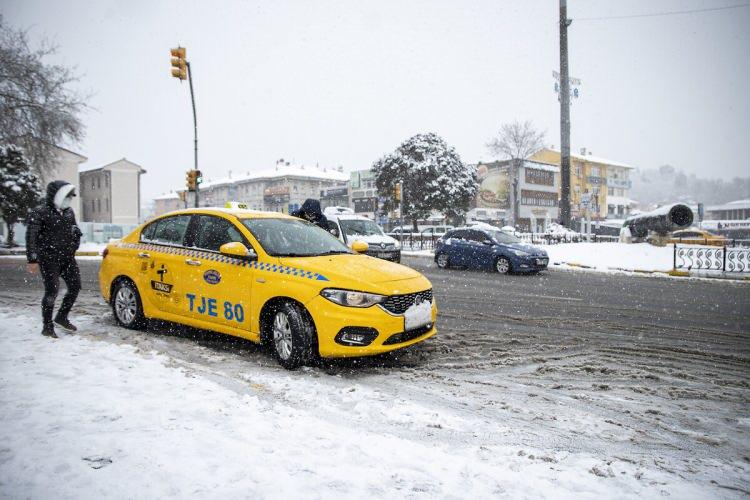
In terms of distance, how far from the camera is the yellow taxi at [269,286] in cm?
462

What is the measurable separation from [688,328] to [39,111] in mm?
26261

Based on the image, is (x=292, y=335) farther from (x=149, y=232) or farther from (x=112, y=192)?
(x=112, y=192)

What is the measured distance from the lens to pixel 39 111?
22.4 m

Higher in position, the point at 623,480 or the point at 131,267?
the point at 131,267

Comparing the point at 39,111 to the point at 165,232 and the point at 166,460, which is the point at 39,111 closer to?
the point at 165,232

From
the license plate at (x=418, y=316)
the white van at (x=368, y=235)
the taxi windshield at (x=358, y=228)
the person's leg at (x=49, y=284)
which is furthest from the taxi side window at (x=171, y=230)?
the taxi windshield at (x=358, y=228)

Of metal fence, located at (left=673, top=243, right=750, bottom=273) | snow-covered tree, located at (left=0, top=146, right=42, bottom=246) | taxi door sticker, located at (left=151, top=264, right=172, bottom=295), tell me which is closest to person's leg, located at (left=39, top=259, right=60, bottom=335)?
taxi door sticker, located at (left=151, top=264, right=172, bottom=295)

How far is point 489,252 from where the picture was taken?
1642 cm

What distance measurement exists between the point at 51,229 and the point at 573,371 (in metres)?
6.16

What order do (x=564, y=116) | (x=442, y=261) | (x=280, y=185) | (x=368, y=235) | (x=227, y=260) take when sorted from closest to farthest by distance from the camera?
(x=227, y=260) < (x=368, y=235) < (x=442, y=261) < (x=564, y=116) < (x=280, y=185)

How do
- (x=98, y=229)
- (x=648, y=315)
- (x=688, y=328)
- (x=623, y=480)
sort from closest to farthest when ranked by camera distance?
(x=623, y=480) → (x=688, y=328) → (x=648, y=315) → (x=98, y=229)

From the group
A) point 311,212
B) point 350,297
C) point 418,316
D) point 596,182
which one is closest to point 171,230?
point 350,297

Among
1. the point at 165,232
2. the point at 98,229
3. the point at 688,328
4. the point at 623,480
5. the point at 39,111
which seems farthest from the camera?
the point at 98,229

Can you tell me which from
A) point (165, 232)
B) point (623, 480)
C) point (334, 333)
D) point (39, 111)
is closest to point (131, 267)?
point (165, 232)
